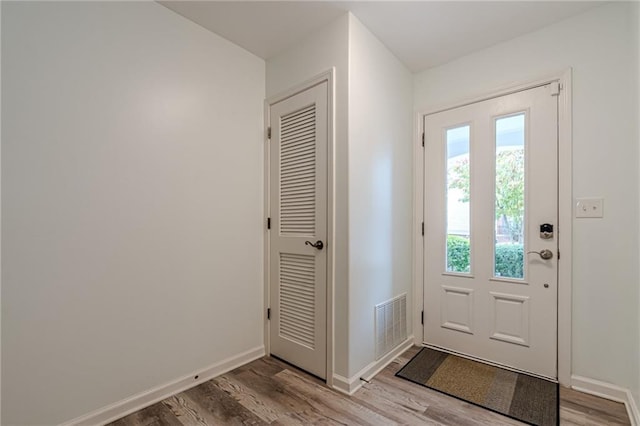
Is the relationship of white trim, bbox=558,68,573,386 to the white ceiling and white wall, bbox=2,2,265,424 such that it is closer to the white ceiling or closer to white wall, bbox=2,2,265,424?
the white ceiling

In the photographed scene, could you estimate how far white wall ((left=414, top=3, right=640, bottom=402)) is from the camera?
1773 millimetres

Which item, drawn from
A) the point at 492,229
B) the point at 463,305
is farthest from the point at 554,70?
the point at 463,305

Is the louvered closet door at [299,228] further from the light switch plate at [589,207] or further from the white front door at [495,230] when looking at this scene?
the light switch plate at [589,207]

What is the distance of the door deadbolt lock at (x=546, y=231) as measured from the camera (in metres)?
2.05

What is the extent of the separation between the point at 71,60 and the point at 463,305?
3.15m

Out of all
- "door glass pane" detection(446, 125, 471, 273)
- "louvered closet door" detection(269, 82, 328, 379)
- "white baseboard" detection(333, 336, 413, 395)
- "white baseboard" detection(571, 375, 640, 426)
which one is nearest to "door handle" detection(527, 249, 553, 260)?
"door glass pane" detection(446, 125, 471, 273)

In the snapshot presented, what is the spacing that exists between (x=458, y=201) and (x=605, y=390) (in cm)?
153

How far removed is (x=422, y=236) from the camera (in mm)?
2682

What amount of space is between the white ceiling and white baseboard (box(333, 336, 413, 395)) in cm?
247

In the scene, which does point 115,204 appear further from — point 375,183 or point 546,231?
point 546,231

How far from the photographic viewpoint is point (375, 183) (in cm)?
223

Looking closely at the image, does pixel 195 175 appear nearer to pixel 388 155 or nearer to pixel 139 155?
pixel 139 155

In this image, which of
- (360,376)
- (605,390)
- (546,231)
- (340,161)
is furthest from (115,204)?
(605,390)

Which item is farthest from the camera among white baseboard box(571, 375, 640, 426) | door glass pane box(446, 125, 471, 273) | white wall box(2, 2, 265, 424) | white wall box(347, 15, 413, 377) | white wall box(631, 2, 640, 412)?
door glass pane box(446, 125, 471, 273)
